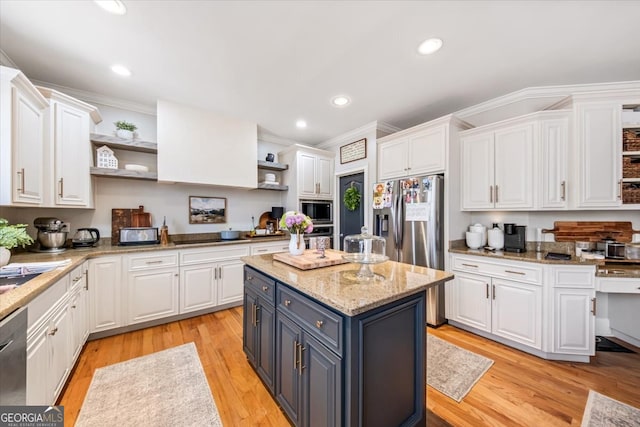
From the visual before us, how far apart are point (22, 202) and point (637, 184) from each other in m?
5.30

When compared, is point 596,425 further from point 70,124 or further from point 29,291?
point 70,124

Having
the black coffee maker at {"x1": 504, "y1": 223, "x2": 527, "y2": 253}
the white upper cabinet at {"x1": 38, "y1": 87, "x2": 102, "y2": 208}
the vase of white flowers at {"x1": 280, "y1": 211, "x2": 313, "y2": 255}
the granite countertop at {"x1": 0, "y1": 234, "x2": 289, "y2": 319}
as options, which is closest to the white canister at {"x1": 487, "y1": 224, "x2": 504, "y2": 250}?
the black coffee maker at {"x1": 504, "y1": 223, "x2": 527, "y2": 253}

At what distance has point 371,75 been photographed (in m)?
2.35

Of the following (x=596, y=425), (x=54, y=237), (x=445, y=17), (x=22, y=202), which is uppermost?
(x=445, y=17)

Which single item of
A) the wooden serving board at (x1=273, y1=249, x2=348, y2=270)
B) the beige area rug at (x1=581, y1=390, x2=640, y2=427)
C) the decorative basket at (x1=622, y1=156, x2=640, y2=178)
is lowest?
the beige area rug at (x1=581, y1=390, x2=640, y2=427)

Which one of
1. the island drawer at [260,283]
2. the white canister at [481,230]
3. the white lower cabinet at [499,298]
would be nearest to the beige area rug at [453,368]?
the white lower cabinet at [499,298]

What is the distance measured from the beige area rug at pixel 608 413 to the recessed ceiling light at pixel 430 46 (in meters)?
2.75

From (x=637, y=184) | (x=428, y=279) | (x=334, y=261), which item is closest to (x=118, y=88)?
(x=334, y=261)

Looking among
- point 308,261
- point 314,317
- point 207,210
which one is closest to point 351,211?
point 207,210

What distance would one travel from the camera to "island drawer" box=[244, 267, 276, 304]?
5.40 feet

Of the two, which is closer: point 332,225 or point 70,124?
point 70,124

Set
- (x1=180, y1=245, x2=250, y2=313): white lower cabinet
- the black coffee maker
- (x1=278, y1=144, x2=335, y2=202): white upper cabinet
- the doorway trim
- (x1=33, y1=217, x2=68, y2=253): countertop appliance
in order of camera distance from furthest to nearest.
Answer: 1. (x1=278, y1=144, x2=335, y2=202): white upper cabinet
2. the doorway trim
3. (x1=180, y1=245, x2=250, y2=313): white lower cabinet
4. the black coffee maker
5. (x1=33, y1=217, x2=68, y2=253): countertop appliance

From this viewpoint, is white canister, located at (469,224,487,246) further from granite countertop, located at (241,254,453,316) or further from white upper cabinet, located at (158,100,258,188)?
white upper cabinet, located at (158,100,258,188)

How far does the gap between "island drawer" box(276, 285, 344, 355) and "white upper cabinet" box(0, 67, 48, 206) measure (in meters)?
2.15
